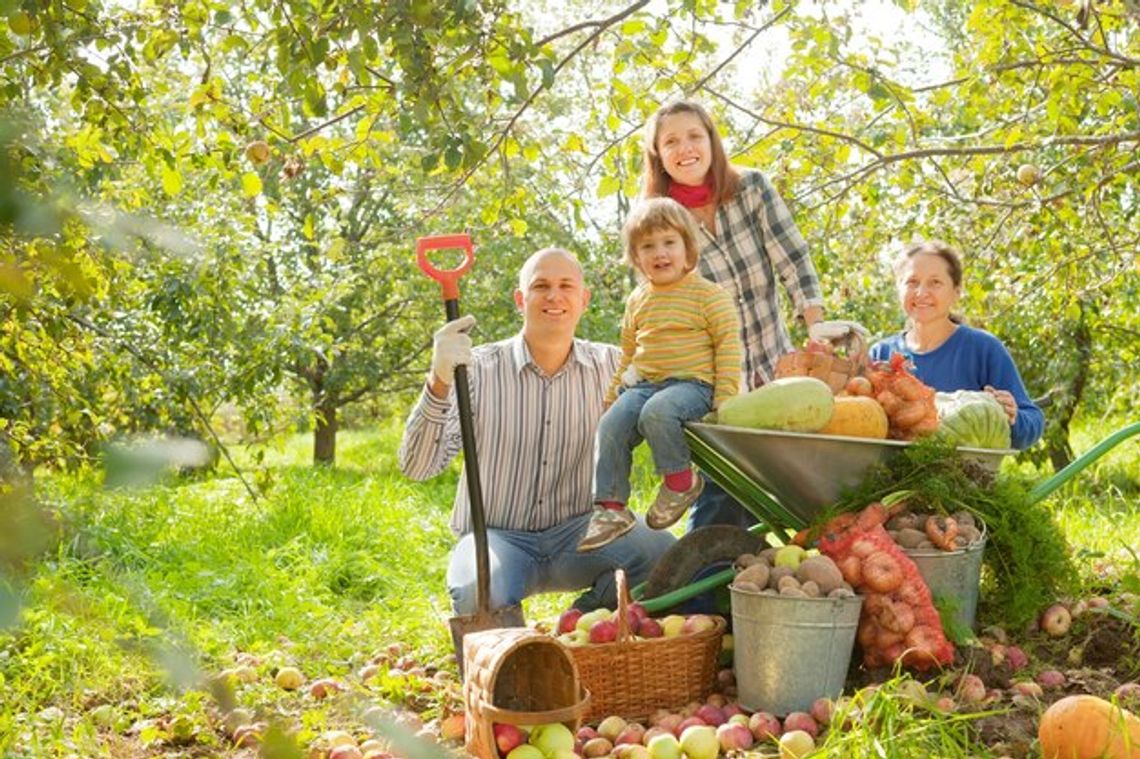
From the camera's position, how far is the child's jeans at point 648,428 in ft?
10.7

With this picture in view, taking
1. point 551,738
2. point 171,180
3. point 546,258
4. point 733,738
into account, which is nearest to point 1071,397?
point 546,258

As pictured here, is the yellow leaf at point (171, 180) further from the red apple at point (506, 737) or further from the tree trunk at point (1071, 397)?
the tree trunk at point (1071, 397)

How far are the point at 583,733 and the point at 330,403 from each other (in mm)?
9228

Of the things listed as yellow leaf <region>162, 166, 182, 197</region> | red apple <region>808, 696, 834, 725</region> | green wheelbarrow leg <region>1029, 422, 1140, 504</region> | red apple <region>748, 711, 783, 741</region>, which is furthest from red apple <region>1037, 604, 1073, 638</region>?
yellow leaf <region>162, 166, 182, 197</region>

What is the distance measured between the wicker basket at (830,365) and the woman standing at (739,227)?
0.14m

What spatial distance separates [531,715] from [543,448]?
3.73 ft

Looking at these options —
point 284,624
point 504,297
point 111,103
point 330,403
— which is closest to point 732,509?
point 284,624

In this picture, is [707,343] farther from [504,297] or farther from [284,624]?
[504,297]

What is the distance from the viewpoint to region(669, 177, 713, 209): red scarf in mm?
3764

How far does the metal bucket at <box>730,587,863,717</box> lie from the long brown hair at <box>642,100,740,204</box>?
4.11ft

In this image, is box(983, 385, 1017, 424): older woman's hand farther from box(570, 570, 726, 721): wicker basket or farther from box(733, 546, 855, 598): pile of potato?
box(570, 570, 726, 721): wicker basket

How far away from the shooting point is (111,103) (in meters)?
3.19

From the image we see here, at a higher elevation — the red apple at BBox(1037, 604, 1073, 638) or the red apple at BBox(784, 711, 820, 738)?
the red apple at BBox(1037, 604, 1073, 638)

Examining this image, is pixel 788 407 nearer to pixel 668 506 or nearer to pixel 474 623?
pixel 668 506
